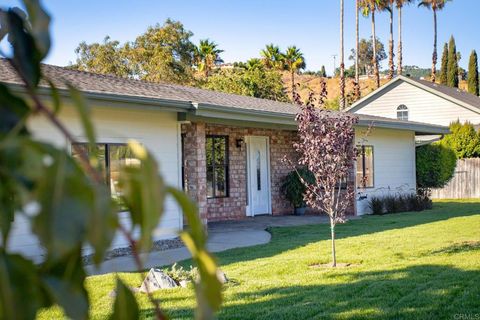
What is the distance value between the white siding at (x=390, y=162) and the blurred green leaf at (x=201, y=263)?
61.2 ft

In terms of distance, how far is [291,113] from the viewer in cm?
1619

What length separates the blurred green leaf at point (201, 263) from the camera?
576 millimetres

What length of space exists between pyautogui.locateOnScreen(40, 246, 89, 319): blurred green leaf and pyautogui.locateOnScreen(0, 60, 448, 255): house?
22.9 feet

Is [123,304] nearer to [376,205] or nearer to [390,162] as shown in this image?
[376,205]

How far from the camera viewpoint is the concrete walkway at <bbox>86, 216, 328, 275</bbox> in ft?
32.6

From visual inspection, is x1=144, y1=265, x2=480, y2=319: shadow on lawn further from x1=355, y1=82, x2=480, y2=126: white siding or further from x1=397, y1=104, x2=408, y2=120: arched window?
x1=397, y1=104, x2=408, y2=120: arched window

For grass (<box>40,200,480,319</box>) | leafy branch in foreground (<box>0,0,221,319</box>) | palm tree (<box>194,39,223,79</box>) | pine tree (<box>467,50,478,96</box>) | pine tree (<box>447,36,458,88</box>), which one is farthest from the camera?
pine tree (<box>447,36,458,88</box>)

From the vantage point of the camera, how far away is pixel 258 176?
18875 millimetres

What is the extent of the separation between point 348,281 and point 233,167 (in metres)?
10.4

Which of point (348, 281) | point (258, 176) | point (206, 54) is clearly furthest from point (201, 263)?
point (206, 54)

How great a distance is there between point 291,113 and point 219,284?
15730mm

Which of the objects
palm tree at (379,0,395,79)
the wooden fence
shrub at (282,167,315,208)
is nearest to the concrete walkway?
shrub at (282,167,315,208)

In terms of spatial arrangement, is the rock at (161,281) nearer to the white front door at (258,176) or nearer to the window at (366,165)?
the white front door at (258,176)

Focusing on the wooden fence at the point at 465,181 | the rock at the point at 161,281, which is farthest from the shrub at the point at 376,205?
the rock at the point at 161,281
